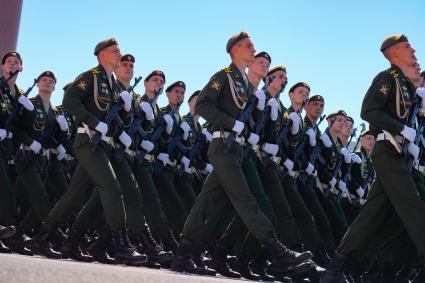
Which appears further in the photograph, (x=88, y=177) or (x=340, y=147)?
(x=340, y=147)

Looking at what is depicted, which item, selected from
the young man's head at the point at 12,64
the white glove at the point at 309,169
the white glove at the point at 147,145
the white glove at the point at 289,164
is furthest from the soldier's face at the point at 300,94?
the young man's head at the point at 12,64

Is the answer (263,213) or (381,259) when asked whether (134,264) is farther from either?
(381,259)

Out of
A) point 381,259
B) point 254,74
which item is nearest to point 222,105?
point 254,74

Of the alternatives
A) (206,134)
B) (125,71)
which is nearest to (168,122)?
(206,134)

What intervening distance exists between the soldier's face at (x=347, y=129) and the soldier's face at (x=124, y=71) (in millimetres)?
2644

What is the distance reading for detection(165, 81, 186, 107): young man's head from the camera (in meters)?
8.59

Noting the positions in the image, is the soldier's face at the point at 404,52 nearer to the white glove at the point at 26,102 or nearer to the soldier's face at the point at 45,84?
the white glove at the point at 26,102

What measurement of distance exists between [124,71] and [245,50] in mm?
1608

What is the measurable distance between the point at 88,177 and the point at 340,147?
3249mm

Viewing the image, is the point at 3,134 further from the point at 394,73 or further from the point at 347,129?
the point at 347,129

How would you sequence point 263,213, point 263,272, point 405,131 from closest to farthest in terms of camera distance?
point 405,131
point 263,213
point 263,272

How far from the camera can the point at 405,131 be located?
5086 mm

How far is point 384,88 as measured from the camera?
17.0ft

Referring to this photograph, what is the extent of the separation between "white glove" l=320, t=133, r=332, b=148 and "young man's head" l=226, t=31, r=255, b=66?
2012 mm
